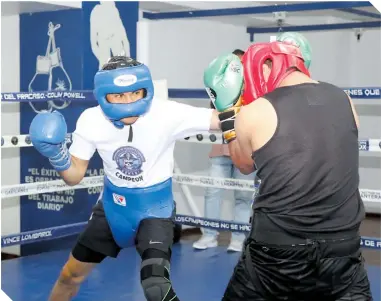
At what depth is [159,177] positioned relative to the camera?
281 centimetres

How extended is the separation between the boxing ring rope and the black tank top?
2027 millimetres

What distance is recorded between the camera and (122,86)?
261 cm

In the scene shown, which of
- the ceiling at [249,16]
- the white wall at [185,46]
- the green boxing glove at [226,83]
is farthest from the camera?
the white wall at [185,46]

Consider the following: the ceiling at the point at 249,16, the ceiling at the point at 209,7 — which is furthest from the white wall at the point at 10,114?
the ceiling at the point at 249,16

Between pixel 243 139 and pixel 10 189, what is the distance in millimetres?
2327

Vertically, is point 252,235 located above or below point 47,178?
→ above

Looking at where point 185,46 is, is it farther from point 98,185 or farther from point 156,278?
point 156,278

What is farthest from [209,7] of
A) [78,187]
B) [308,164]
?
[308,164]

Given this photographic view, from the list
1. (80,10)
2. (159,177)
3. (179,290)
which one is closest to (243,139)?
(159,177)

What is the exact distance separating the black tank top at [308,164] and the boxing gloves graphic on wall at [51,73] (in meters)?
2.96

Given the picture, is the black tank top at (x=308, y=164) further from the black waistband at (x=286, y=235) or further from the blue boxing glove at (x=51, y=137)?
the blue boxing glove at (x=51, y=137)

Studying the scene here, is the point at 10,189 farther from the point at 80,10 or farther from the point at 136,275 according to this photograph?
the point at 80,10

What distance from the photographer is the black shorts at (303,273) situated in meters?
1.84

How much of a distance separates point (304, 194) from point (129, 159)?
42.3 inches
